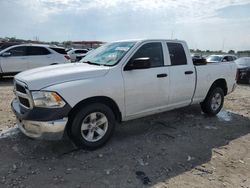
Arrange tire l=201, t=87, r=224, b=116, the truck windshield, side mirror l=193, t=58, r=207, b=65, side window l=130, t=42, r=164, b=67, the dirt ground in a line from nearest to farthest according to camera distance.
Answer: the dirt ground, the truck windshield, side window l=130, t=42, r=164, b=67, side mirror l=193, t=58, r=207, b=65, tire l=201, t=87, r=224, b=116

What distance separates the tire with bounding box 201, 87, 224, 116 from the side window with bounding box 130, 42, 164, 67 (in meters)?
2.02

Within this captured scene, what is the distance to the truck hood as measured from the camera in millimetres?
4072

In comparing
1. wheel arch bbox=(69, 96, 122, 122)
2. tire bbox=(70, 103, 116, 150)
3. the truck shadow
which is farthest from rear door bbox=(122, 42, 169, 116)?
the truck shadow

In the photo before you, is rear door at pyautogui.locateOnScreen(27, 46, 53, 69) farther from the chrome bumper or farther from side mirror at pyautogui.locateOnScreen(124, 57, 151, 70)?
the chrome bumper

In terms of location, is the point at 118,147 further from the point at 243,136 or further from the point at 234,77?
the point at 234,77

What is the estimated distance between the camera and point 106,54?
5.33 meters

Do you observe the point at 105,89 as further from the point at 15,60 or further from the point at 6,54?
the point at 6,54

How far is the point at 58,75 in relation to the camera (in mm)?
4234

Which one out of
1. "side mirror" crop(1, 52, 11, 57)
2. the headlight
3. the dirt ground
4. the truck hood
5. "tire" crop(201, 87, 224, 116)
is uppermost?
the truck hood

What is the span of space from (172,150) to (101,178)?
5.04ft

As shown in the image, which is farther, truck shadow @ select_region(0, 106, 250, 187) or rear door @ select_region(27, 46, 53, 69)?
rear door @ select_region(27, 46, 53, 69)

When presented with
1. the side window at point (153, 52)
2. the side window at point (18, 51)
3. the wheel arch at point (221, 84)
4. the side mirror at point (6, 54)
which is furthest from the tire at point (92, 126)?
the side window at point (18, 51)

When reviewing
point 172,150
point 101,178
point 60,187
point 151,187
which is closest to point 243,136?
point 172,150

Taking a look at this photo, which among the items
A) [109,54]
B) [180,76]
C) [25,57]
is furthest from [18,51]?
[180,76]
